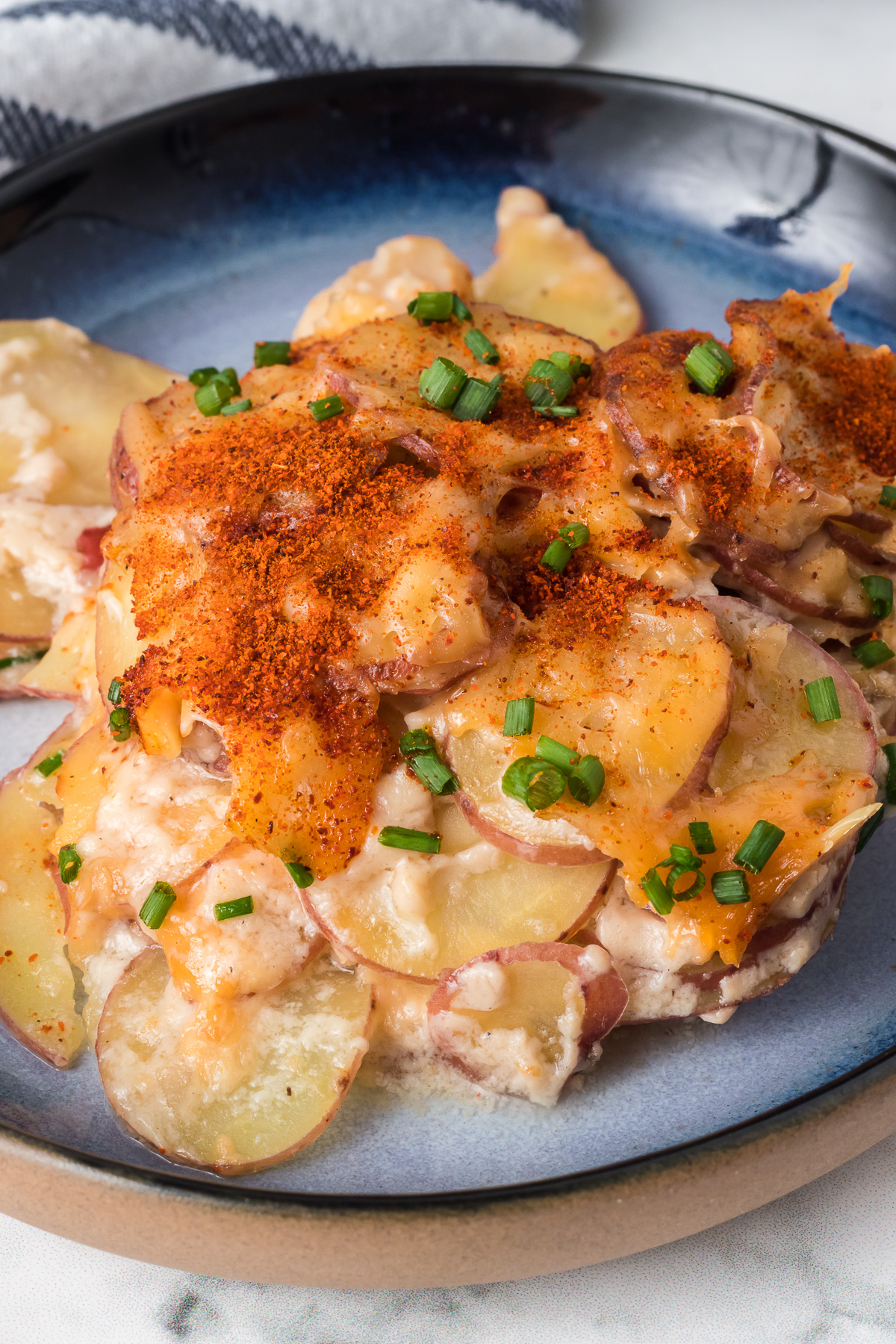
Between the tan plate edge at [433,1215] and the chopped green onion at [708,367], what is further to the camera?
the chopped green onion at [708,367]

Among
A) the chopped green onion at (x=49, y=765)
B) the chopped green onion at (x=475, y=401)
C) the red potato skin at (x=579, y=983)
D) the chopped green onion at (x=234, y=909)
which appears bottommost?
the chopped green onion at (x=49, y=765)

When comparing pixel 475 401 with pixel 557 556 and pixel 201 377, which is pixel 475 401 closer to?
pixel 557 556

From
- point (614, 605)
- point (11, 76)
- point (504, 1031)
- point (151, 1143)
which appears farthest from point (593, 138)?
point (151, 1143)

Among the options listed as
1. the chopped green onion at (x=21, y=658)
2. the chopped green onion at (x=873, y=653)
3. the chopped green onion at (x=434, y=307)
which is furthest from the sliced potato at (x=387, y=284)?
the chopped green onion at (x=873, y=653)

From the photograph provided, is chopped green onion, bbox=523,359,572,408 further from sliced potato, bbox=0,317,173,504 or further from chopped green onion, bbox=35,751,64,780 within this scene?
chopped green onion, bbox=35,751,64,780

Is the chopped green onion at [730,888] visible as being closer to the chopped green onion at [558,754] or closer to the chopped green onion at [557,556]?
the chopped green onion at [558,754]

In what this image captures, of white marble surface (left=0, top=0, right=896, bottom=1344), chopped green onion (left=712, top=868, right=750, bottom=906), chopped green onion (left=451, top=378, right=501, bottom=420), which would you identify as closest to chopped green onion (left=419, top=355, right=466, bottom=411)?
chopped green onion (left=451, top=378, right=501, bottom=420)

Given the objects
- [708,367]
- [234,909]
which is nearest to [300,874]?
[234,909]

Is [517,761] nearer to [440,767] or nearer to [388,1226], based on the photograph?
[440,767]
